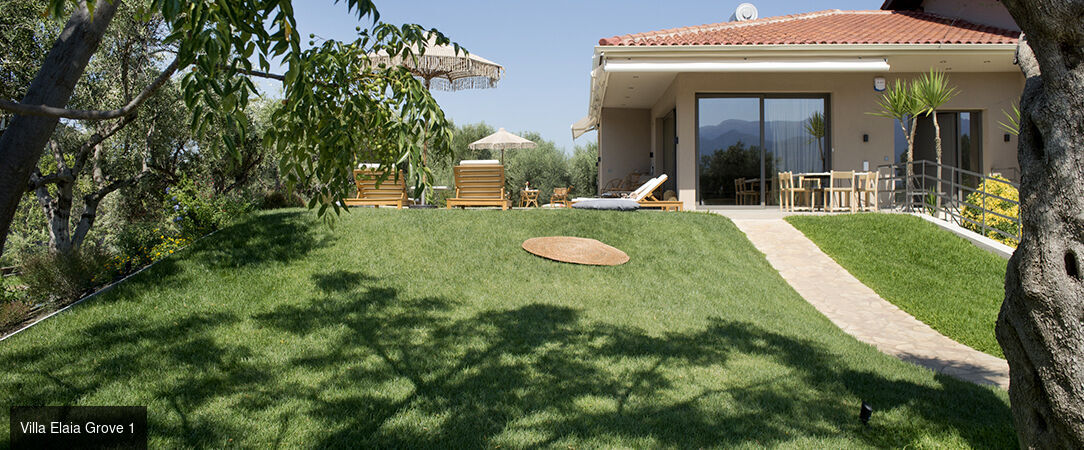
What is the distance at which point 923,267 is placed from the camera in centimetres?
888

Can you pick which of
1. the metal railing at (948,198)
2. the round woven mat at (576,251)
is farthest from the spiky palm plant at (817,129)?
the round woven mat at (576,251)

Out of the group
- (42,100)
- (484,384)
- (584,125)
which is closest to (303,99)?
(42,100)

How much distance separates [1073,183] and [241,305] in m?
6.29

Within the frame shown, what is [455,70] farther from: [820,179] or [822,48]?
[820,179]

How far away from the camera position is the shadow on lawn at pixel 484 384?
3605 millimetres

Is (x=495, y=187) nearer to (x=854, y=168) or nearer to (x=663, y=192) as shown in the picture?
(x=663, y=192)

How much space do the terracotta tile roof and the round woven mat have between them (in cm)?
518

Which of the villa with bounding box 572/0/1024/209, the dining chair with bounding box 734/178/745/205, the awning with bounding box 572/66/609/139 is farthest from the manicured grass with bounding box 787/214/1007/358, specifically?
the awning with bounding box 572/66/609/139

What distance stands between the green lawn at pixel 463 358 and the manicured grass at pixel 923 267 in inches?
58.1

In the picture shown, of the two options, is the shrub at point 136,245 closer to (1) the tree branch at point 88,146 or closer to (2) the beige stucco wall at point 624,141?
(1) the tree branch at point 88,146

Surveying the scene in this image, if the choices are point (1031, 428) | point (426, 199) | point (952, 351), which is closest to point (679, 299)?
point (952, 351)

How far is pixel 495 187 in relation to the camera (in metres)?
11.9

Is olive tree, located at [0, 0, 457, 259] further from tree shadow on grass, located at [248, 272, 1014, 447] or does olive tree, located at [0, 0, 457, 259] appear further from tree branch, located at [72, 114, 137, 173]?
tree branch, located at [72, 114, 137, 173]

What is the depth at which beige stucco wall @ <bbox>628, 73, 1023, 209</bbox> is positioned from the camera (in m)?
13.3
